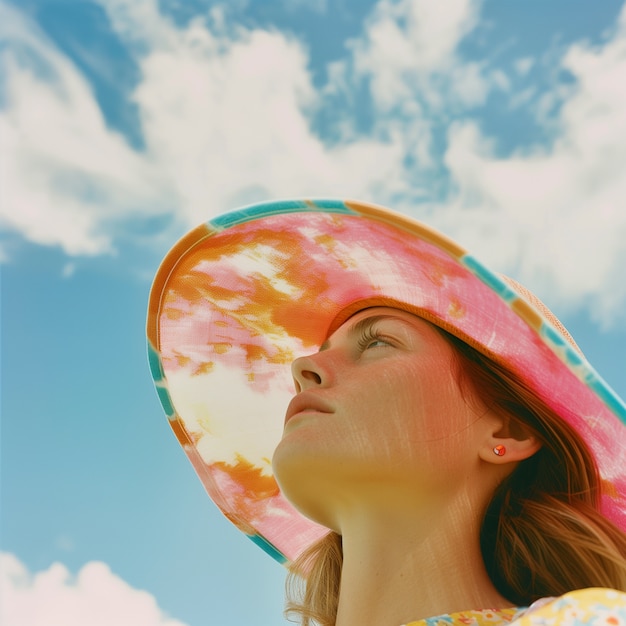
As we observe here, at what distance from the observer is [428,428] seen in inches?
84.4

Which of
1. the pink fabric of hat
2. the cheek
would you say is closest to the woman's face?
the cheek

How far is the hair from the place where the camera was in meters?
2.13

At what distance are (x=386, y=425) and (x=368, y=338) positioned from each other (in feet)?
1.17

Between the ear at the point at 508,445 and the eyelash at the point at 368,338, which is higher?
the eyelash at the point at 368,338

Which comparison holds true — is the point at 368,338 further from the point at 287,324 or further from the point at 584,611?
the point at 584,611

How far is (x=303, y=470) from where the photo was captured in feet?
7.07

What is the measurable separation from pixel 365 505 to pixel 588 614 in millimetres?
757

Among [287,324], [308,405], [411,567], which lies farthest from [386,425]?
[287,324]

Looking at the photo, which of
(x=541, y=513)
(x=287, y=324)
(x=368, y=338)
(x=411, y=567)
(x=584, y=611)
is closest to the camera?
(x=584, y=611)

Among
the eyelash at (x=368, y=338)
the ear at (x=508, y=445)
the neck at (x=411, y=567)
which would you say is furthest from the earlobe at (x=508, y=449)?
the eyelash at (x=368, y=338)

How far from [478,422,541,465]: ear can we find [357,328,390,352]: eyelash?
0.41 metres

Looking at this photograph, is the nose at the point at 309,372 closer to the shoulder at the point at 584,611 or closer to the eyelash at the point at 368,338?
the eyelash at the point at 368,338

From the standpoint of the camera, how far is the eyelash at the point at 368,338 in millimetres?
2379

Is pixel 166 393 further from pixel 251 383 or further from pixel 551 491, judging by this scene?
pixel 551 491
